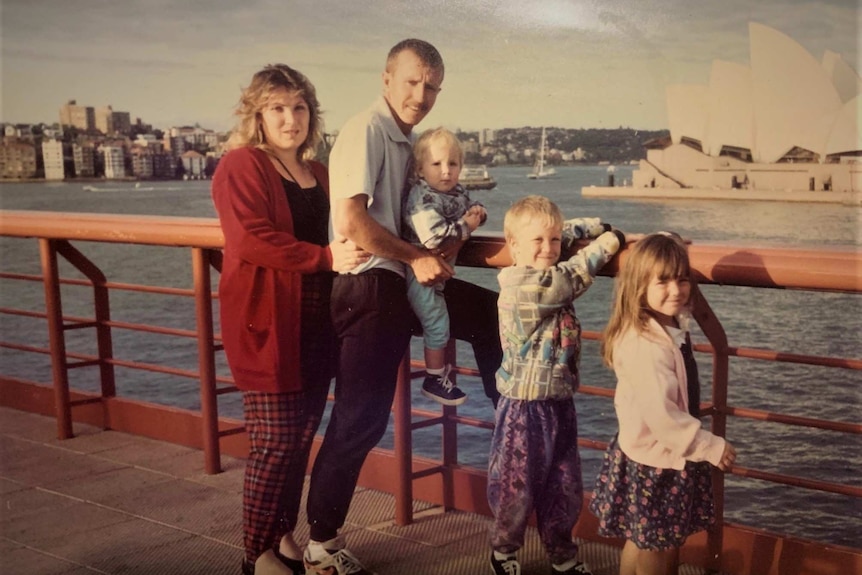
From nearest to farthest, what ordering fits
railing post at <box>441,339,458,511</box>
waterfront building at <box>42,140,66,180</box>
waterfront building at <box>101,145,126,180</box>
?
1. railing post at <box>441,339,458,511</box>
2. waterfront building at <box>42,140,66,180</box>
3. waterfront building at <box>101,145,126,180</box>

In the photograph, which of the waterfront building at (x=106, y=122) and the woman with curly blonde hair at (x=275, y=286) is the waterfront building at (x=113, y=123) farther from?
the woman with curly blonde hair at (x=275, y=286)

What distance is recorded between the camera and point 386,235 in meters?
2.11

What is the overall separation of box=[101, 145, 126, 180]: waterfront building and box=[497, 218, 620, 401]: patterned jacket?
86.9 feet

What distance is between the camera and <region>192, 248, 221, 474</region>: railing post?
325 centimetres

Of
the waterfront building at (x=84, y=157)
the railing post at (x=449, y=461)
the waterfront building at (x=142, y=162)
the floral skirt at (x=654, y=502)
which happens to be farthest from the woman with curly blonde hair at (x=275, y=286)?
the waterfront building at (x=142, y=162)

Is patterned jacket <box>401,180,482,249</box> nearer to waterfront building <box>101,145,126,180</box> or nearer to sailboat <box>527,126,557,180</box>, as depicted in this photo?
sailboat <box>527,126,557,180</box>

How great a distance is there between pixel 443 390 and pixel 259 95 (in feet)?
2.94

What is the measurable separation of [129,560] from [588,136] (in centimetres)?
998

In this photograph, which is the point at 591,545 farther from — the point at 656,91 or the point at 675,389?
the point at 656,91

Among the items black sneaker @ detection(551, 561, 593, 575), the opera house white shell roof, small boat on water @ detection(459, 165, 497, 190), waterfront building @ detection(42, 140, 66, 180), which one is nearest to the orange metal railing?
black sneaker @ detection(551, 561, 593, 575)

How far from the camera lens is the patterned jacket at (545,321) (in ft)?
6.83

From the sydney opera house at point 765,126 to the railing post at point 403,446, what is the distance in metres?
30.3

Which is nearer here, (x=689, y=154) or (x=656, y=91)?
(x=656, y=91)

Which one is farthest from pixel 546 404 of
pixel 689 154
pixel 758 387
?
pixel 689 154
